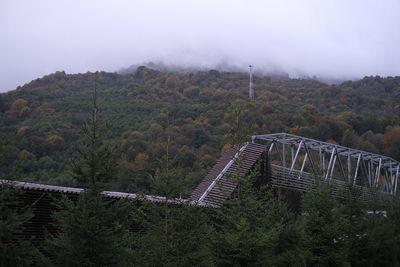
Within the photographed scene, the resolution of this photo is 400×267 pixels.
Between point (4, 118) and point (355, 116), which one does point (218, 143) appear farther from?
point (4, 118)

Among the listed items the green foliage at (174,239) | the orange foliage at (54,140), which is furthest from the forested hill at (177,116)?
the green foliage at (174,239)

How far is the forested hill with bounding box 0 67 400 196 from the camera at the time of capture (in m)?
31.5

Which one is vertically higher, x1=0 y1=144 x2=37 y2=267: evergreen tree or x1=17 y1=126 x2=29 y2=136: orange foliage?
x1=0 y1=144 x2=37 y2=267: evergreen tree

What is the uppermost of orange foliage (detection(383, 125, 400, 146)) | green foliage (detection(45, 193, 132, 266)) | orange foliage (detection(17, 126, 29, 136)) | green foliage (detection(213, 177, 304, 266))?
green foliage (detection(45, 193, 132, 266))

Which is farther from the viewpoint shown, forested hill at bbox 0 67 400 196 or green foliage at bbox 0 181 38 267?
forested hill at bbox 0 67 400 196

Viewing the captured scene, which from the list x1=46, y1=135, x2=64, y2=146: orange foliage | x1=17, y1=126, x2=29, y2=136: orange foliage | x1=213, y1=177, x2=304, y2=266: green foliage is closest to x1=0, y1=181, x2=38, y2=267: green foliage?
x1=213, y1=177, x2=304, y2=266: green foliage

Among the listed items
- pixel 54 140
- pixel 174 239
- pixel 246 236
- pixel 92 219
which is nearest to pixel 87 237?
pixel 92 219

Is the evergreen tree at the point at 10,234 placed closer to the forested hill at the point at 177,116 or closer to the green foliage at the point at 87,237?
the green foliage at the point at 87,237

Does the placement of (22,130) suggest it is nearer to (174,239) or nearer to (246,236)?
(174,239)

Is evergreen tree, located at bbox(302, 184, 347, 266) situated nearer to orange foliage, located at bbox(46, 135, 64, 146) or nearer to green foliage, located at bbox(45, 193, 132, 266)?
green foliage, located at bbox(45, 193, 132, 266)

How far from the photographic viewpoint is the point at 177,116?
47.2 m

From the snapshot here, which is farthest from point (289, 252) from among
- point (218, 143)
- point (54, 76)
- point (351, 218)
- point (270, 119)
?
point (54, 76)

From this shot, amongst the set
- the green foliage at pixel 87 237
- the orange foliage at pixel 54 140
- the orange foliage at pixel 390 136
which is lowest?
the orange foliage at pixel 390 136

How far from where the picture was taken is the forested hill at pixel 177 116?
31469mm
